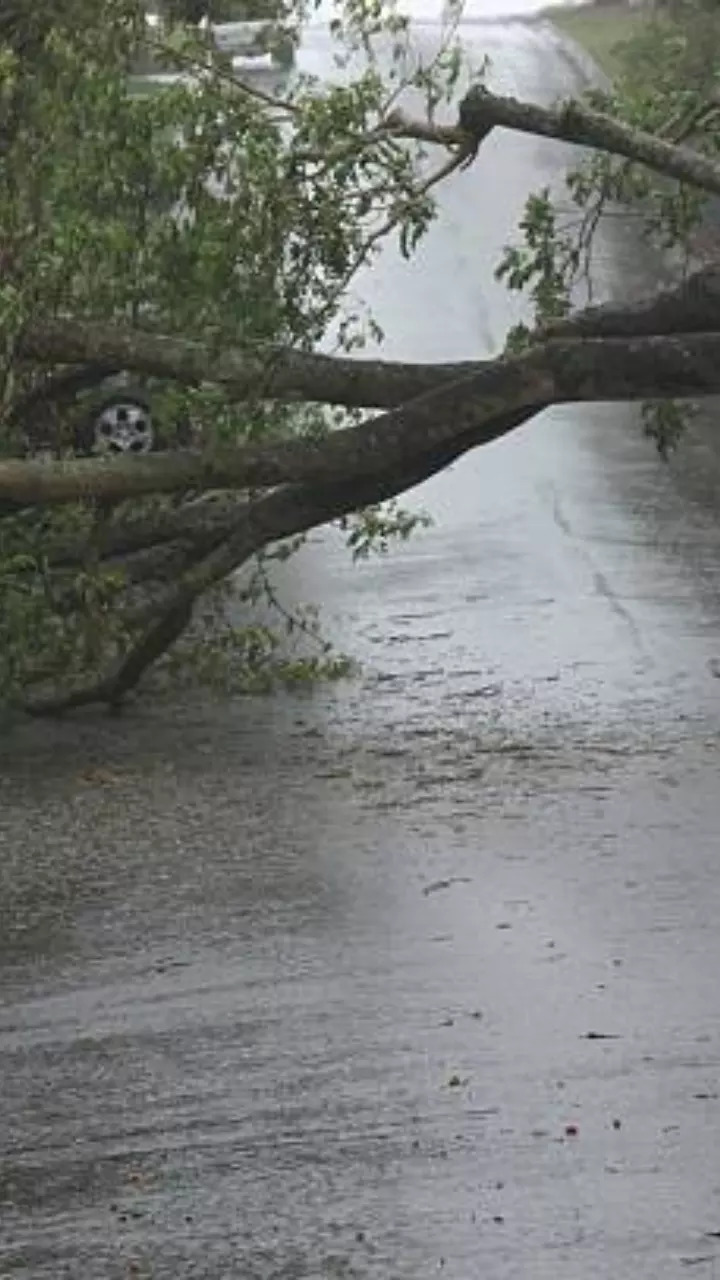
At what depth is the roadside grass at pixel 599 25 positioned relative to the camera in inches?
1638

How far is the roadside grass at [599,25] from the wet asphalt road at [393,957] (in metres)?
26.5

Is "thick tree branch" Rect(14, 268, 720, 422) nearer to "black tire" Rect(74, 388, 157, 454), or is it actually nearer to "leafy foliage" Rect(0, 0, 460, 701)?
"leafy foliage" Rect(0, 0, 460, 701)

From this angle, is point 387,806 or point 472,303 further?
point 472,303

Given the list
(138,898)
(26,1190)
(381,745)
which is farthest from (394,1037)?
(381,745)

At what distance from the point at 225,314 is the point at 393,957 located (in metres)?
4.50

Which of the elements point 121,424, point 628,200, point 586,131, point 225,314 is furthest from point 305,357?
point 121,424

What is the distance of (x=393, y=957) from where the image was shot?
8031 millimetres

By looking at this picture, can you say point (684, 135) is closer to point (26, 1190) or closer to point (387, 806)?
point (387, 806)

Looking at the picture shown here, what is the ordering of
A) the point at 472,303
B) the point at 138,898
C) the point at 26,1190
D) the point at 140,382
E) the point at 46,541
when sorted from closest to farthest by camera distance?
1. the point at 26,1190
2. the point at 138,898
3. the point at 46,541
4. the point at 140,382
5. the point at 472,303

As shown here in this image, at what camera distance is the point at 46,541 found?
40.9 ft

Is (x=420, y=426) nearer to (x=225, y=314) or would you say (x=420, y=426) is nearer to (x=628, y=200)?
(x=225, y=314)

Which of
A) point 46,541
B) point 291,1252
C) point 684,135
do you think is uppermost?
point 684,135

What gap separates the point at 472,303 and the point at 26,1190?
20.9m

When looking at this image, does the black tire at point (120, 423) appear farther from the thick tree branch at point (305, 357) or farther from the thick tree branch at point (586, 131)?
the thick tree branch at point (586, 131)
